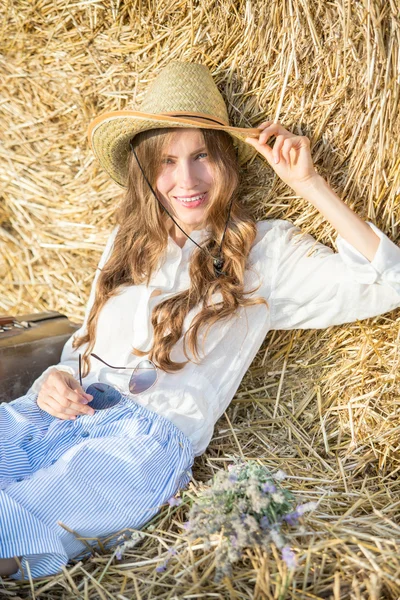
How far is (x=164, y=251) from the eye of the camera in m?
2.02

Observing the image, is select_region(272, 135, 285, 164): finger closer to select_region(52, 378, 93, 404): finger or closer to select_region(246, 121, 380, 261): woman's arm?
select_region(246, 121, 380, 261): woman's arm

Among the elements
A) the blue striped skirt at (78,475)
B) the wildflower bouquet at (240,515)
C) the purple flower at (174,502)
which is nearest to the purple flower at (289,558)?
the wildflower bouquet at (240,515)

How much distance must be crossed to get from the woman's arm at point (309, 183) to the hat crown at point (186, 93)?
158 millimetres

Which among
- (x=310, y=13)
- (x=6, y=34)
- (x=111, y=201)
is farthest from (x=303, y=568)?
(x=6, y=34)

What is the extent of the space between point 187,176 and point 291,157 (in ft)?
1.00

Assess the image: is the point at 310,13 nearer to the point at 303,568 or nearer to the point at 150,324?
the point at 150,324

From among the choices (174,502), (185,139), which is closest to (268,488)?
(174,502)

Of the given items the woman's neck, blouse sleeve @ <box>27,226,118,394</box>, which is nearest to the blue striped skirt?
blouse sleeve @ <box>27,226,118,394</box>

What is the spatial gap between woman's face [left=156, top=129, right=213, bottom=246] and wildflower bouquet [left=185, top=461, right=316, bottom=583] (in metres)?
0.84

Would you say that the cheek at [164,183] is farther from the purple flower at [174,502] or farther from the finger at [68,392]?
the purple flower at [174,502]

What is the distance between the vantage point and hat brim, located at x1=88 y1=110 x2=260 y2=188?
5.98ft

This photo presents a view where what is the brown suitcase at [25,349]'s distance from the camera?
2.13m

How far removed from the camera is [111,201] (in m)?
2.60

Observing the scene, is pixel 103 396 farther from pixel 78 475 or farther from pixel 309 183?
pixel 309 183
